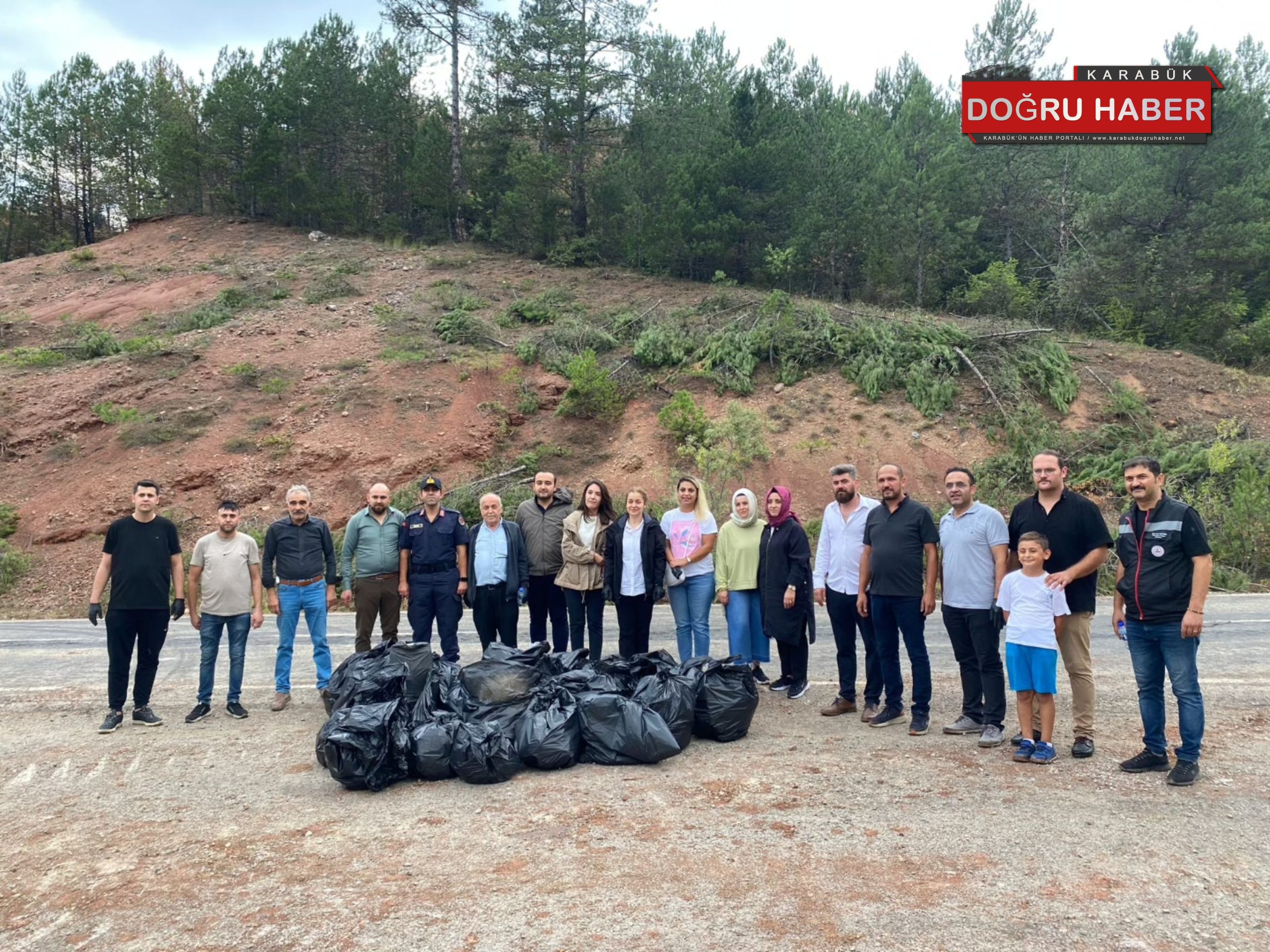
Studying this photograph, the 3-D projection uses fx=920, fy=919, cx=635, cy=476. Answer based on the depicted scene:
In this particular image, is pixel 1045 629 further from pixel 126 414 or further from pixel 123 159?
pixel 123 159

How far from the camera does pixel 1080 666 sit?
5.77 m

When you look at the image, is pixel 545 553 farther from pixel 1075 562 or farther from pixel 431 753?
pixel 1075 562

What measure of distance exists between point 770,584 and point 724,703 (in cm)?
130

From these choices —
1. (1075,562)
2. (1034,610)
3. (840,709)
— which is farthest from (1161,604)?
(840,709)

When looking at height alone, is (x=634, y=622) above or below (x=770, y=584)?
below

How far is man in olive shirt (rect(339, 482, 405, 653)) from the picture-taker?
25.8 ft

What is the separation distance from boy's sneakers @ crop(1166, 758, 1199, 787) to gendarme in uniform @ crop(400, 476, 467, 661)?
5.26m

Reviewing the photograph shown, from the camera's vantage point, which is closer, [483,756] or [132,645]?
[483,756]

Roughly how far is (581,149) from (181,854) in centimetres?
2699

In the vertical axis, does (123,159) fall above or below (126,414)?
above

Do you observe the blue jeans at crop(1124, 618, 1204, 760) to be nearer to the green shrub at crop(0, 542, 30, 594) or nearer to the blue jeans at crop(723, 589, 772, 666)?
the blue jeans at crop(723, 589, 772, 666)

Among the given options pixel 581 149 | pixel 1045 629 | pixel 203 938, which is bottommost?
pixel 203 938

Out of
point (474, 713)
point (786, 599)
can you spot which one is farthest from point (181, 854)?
point (786, 599)

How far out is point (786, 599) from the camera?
276 inches
